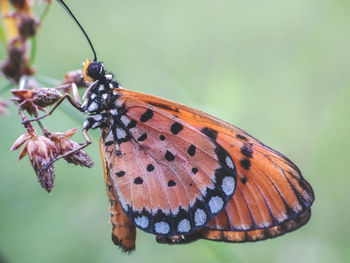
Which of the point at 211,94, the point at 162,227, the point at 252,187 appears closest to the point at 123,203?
the point at 162,227

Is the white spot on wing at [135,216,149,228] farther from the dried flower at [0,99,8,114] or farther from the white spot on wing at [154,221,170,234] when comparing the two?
the dried flower at [0,99,8,114]

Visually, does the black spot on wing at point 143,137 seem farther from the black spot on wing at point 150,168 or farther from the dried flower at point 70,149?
the dried flower at point 70,149

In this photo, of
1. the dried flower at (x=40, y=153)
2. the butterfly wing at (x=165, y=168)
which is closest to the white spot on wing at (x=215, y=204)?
the butterfly wing at (x=165, y=168)

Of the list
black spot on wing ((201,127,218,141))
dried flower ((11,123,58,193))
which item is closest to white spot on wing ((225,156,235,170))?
black spot on wing ((201,127,218,141))

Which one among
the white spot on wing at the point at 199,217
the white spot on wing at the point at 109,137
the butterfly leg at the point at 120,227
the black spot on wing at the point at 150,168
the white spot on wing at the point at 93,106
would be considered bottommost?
→ the butterfly leg at the point at 120,227

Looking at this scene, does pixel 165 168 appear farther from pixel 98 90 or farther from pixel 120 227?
pixel 98 90

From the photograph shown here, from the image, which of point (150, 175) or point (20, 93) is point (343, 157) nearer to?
point (150, 175)

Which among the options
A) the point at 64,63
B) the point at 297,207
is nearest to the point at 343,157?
the point at 297,207
